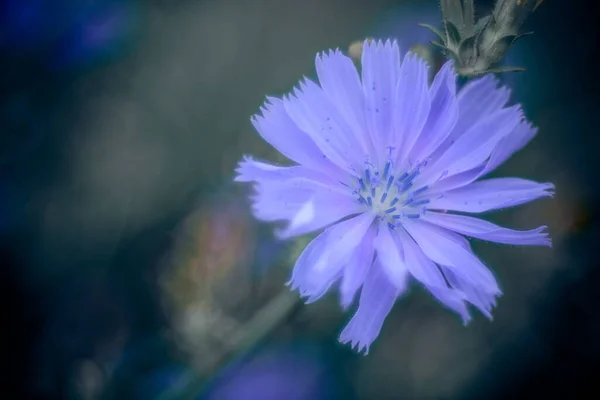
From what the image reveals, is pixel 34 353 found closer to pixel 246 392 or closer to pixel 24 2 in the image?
pixel 246 392

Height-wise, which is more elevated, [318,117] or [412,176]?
[318,117]

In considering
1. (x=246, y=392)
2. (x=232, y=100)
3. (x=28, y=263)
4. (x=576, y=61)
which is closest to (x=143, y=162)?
(x=232, y=100)

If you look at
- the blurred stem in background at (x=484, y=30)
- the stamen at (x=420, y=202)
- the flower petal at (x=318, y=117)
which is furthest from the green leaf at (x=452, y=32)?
the stamen at (x=420, y=202)

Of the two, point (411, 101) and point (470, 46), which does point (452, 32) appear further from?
point (411, 101)

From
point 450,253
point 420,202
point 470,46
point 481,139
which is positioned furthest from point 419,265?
point 470,46

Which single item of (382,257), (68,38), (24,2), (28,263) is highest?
(24,2)

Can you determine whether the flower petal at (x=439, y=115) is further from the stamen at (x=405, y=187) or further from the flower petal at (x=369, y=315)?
the flower petal at (x=369, y=315)

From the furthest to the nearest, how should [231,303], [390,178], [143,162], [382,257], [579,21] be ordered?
[143,162] < [579,21] < [231,303] < [390,178] < [382,257]
